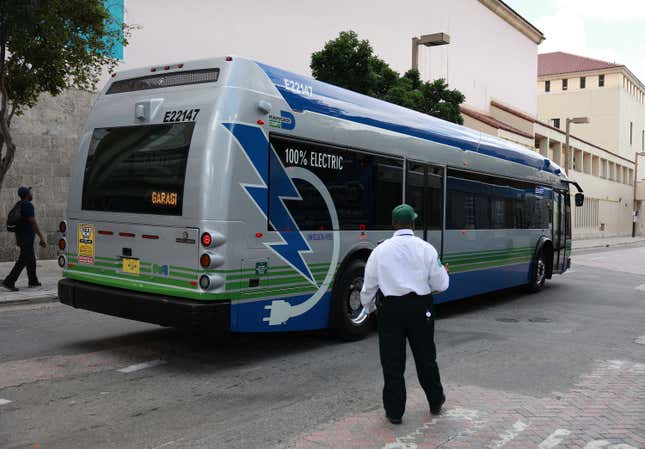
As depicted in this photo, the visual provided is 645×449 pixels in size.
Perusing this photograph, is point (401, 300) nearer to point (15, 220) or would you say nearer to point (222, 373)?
point (222, 373)

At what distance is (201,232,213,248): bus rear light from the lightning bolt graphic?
584 millimetres

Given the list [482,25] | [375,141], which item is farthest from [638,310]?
[482,25]

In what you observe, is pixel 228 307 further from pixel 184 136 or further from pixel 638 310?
pixel 638 310

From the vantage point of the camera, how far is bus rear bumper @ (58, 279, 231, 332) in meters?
6.08

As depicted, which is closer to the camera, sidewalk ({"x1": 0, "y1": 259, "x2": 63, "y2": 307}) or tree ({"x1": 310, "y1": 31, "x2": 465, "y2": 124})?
sidewalk ({"x1": 0, "y1": 259, "x2": 63, "y2": 307})

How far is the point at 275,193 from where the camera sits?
263 inches

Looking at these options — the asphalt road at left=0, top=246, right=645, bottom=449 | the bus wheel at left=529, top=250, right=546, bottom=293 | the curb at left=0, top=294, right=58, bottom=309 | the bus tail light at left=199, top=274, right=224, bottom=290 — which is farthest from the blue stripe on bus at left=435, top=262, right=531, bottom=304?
the curb at left=0, top=294, right=58, bottom=309

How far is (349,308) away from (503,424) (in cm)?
323

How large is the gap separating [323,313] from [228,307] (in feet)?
5.25

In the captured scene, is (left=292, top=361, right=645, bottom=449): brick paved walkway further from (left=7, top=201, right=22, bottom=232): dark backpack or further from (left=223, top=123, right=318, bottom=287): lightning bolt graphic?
(left=7, top=201, right=22, bottom=232): dark backpack

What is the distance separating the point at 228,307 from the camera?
620cm

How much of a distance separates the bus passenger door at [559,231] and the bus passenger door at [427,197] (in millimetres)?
5589

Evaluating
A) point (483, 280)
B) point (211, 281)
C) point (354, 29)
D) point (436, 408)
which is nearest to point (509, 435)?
point (436, 408)

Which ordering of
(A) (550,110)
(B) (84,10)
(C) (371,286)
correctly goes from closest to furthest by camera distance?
(C) (371,286)
(B) (84,10)
(A) (550,110)
